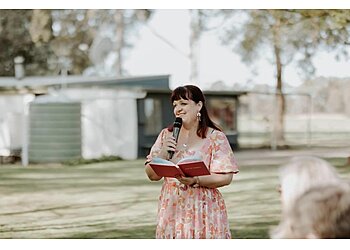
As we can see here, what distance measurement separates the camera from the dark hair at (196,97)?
2.87m

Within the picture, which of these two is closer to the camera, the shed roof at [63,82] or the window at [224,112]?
the shed roof at [63,82]

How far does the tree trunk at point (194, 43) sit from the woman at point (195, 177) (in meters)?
4.80

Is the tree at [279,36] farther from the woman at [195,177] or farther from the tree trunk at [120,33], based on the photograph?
the woman at [195,177]

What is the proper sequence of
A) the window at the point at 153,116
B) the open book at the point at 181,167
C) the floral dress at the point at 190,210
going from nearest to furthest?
1. the open book at the point at 181,167
2. the floral dress at the point at 190,210
3. the window at the point at 153,116

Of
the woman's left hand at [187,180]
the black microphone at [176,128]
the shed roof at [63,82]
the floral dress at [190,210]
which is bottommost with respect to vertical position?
the floral dress at [190,210]

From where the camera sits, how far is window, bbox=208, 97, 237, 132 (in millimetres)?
10305

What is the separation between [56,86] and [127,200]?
11.7 ft

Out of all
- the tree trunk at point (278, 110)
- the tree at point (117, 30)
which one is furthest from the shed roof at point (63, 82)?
the tree trunk at point (278, 110)

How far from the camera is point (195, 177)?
2.82 metres

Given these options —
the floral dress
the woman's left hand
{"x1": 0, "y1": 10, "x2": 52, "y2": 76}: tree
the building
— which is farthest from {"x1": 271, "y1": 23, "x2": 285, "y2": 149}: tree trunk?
the woman's left hand

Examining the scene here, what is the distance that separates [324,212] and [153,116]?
340 inches

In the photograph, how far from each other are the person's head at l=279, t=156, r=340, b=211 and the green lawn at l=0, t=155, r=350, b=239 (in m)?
3.68

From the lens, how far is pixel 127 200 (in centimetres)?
680
